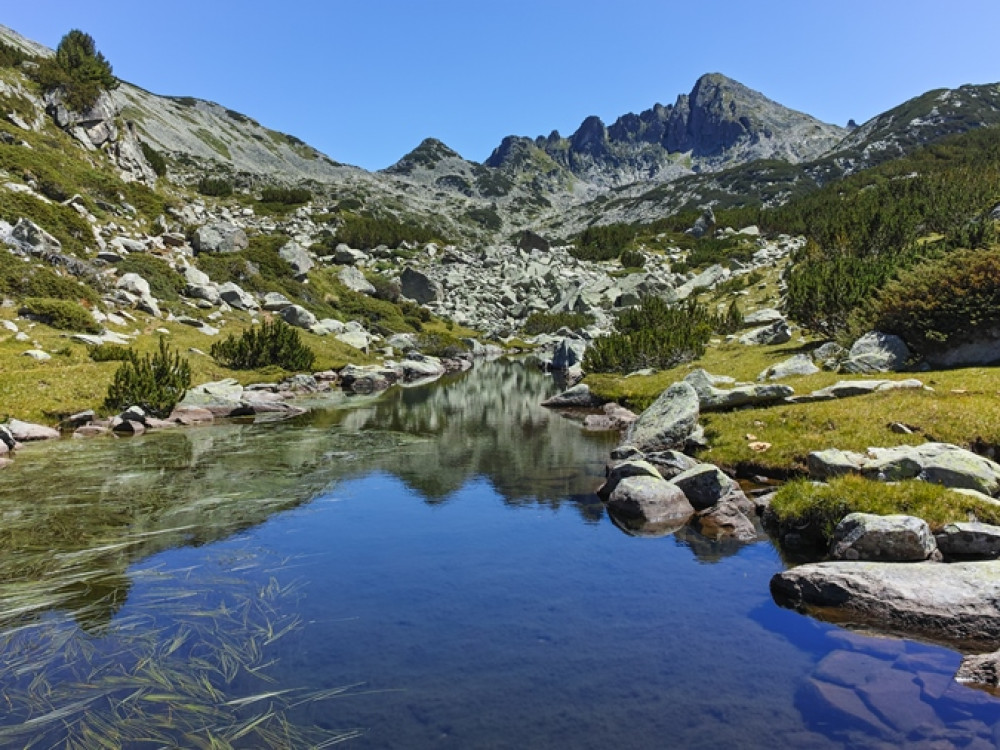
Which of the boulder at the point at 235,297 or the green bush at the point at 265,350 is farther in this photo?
the boulder at the point at 235,297

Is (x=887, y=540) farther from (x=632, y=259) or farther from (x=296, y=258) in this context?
(x=632, y=259)

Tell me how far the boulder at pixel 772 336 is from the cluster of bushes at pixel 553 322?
33.2 metres

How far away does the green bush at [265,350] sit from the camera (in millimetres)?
38469

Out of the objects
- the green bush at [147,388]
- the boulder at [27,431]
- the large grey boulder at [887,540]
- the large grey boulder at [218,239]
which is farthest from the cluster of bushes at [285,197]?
the large grey boulder at [887,540]

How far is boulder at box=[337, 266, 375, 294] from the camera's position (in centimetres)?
7324

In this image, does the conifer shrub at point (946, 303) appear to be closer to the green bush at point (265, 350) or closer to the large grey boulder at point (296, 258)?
the green bush at point (265, 350)

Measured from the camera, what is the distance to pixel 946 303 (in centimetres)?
2334

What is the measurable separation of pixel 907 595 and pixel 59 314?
39.9 meters

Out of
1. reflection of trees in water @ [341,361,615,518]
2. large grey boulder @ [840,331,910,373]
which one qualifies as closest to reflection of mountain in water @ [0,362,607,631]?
reflection of trees in water @ [341,361,615,518]

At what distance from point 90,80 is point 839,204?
320ft

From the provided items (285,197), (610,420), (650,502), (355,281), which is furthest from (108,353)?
(285,197)

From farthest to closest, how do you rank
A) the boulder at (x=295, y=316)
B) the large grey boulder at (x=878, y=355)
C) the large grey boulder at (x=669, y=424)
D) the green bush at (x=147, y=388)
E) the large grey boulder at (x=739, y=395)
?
the boulder at (x=295, y=316), the green bush at (x=147, y=388), the large grey boulder at (x=878, y=355), the large grey boulder at (x=739, y=395), the large grey boulder at (x=669, y=424)

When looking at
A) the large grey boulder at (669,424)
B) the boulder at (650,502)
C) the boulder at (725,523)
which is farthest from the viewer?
the large grey boulder at (669,424)

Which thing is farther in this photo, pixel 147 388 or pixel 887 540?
pixel 147 388
